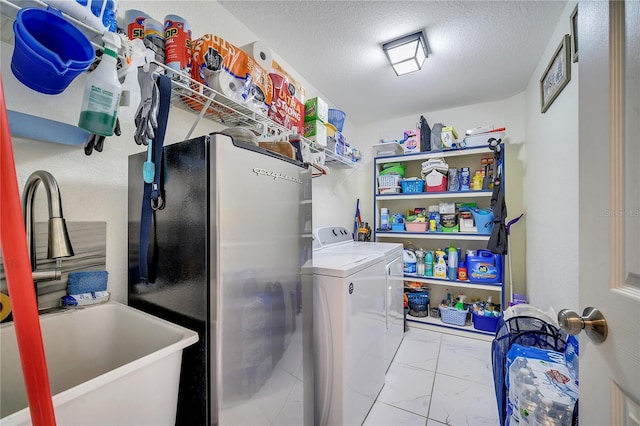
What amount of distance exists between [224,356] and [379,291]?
1.18 metres

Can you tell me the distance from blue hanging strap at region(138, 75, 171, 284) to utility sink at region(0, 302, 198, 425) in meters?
0.18

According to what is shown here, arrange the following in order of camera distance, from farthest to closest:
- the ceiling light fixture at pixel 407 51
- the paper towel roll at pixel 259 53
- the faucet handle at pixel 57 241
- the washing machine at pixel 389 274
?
the washing machine at pixel 389 274 → the ceiling light fixture at pixel 407 51 → the paper towel roll at pixel 259 53 → the faucet handle at pixel 57 241

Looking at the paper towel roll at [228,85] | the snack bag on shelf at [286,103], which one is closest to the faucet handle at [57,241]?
the paper towel roll at [228,85]

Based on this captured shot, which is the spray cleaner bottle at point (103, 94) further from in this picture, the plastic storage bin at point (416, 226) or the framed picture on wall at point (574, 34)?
the plastic storage bin at point (416, 226)

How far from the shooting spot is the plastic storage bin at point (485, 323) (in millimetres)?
2547

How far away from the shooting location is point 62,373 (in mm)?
832

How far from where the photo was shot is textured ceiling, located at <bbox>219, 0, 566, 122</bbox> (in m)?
1.60

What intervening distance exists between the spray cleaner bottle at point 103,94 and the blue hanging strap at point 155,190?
117 mm

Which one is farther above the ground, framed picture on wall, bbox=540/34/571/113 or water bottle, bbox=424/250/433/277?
framed picture on wall, bbox=540/34/571/113

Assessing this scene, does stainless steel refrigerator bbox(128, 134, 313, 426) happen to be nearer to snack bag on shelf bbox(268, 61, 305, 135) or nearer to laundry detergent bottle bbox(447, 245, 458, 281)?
snack bag on shelf bbox(268, 61, 305, 135)

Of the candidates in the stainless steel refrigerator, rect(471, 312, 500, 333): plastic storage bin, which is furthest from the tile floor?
the stainless steel refrigerator

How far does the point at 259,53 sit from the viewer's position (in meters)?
1.43

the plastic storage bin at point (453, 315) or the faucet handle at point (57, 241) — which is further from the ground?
the faucet handle at point (57, 241)

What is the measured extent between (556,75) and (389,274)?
1.82m
